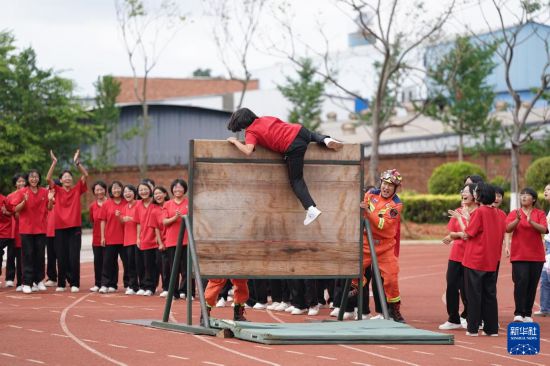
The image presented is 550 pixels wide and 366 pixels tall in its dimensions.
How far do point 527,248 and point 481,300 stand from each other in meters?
2.03

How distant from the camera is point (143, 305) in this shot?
15.8 m

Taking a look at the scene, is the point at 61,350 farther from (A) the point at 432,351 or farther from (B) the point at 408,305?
(B) the point at 408,305

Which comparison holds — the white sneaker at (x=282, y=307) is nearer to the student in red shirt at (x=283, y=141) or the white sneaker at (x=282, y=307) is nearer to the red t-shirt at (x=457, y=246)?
the red t-shirt at (x=457, y=246)

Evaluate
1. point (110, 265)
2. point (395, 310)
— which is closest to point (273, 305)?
point (395, 310)

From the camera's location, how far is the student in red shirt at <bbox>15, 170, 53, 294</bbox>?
1753 centimetres

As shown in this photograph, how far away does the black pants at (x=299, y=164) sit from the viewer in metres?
11.3

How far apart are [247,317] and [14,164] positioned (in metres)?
25.7

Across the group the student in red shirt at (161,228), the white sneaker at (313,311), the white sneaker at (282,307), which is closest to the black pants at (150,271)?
the student in red shirt at (161,228)

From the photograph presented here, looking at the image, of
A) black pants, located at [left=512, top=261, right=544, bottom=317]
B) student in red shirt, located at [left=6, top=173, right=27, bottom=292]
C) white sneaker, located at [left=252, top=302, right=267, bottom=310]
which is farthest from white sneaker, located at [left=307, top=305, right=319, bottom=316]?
student in red shirt, located at [left=6, top=173, right=27, bottom=292]

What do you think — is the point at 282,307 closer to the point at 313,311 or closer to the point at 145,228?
the point at 313,311

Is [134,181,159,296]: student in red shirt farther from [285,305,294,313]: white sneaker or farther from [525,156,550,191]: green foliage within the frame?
[525,156,550,191]: green foliage

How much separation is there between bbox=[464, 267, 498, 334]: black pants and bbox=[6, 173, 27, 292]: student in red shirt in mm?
8087

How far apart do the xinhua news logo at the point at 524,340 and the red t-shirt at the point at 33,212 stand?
376 inches

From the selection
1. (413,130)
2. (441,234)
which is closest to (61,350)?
(441,234)
